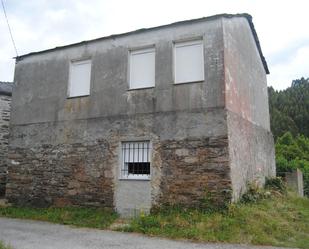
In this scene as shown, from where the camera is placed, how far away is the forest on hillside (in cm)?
2825

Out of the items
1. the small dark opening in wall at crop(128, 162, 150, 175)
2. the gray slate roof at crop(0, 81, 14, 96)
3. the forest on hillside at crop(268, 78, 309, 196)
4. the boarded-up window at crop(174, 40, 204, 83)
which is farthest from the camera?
the forest on hillside at crop(268, 78, 309, 196)

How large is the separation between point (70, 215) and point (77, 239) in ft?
9.48

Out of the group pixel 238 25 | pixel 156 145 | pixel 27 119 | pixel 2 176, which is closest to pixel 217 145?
pixel 156 145

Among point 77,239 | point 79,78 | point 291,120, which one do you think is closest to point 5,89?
point 79,78

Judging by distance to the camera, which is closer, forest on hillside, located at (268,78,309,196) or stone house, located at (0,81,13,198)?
stone house, located at (0,81,13,198)

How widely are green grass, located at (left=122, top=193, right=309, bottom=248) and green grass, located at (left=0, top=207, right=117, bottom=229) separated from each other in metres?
1.18

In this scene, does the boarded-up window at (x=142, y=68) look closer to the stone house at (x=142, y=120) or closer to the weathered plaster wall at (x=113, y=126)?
the stone house at (x=142, y=120)

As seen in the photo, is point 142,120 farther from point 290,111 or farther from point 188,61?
point 290,111

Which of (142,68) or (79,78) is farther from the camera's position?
(79,78)

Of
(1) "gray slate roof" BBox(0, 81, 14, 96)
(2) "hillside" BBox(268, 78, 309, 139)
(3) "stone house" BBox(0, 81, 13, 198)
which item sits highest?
(2) "hillside" BBox(268, 78, 309, 139)

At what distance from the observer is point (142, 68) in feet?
38.1

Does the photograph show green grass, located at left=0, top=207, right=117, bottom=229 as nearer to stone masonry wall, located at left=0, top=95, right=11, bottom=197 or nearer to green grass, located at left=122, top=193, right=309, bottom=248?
green grass, located at left=122, top=193, right=309, bottom=248

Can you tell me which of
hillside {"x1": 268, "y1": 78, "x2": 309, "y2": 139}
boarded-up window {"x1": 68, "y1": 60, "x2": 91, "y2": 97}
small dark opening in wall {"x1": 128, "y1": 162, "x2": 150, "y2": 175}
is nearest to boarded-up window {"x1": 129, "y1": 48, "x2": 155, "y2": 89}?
boarded-up window {"x1": 68, "y1": 60, "x2": 91, "y2": 97}

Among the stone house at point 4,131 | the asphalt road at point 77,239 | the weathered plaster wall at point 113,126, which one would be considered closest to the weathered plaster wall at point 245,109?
the weathered plaster wall at point 113,126
